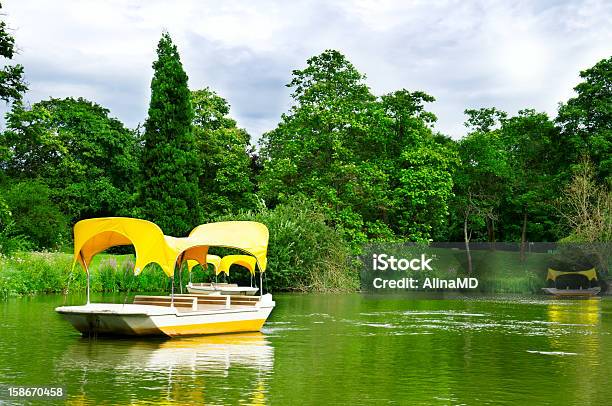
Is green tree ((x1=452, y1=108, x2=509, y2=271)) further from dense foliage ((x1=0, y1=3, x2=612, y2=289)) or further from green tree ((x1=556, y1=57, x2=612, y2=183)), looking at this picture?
green tree ((x1=556, y1=57, x2=612, y2=183))

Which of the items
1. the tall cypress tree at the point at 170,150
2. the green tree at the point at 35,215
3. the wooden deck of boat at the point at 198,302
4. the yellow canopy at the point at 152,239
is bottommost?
the wooden deck of boat at the point at 198,302

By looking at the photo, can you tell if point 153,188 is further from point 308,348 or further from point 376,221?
point 308,348

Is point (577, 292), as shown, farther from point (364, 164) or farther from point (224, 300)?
point (224, 300)

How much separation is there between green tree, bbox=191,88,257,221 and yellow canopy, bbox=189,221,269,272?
3733cm

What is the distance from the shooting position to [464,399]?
513 inches

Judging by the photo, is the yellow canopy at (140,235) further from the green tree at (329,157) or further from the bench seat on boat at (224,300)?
the green tree at (329,157)

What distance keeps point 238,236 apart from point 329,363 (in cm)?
773

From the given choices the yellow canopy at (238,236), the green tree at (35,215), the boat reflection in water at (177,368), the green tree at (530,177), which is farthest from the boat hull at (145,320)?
the green tree at (530,177)

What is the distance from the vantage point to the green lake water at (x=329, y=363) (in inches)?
519

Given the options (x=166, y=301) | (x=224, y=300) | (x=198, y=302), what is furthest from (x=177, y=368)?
(x=198, y=302)

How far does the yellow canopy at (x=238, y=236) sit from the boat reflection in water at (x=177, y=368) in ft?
9.29

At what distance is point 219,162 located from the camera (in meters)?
63.5

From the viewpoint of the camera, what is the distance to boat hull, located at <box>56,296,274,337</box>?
65.7 ft

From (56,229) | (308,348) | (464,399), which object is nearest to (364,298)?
(56,229)
